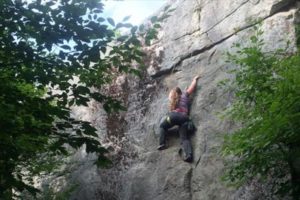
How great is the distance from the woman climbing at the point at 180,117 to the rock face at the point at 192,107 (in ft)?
0.61

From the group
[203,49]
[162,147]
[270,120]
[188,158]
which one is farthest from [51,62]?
[203,49]

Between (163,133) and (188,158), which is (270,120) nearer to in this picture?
(188,158)

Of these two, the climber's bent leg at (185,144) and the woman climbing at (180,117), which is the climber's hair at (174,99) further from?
the climber's bent leg at (185,144)

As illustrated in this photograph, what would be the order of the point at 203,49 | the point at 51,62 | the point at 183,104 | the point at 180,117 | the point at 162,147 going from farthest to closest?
1. the point at 203,49
2. the point at 162,147
3. the point at 183,104
4. the point at 180,117
5. the point at 51,62

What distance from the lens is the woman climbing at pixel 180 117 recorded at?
10.6 metres

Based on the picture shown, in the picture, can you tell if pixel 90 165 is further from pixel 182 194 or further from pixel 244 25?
pixel 244 25

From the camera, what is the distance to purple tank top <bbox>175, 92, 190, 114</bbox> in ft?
36.3

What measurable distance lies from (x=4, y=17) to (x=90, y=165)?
8584mm

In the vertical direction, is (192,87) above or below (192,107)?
above

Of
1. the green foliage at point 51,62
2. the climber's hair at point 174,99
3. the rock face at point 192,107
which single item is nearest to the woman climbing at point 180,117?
the climber's hair at point 174,99

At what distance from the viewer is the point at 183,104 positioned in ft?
36.6

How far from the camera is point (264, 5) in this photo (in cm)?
1085

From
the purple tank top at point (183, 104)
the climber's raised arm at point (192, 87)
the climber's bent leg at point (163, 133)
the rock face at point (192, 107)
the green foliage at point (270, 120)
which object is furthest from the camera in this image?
the climber's raised arm at point (192, 87)

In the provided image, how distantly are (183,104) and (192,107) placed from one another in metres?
0.33
